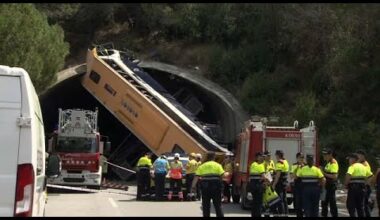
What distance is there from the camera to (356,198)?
13898mm

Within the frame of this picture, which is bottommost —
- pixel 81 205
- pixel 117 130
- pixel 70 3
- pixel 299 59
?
pixel 81 205

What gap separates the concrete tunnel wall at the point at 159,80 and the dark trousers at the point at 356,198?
657 inches

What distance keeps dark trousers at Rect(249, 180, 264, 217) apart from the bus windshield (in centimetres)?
1140

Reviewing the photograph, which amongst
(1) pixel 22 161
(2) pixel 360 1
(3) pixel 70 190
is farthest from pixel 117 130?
(1) pixel 22 161

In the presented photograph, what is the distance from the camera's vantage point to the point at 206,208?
537 inches

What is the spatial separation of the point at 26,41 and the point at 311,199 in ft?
47.8

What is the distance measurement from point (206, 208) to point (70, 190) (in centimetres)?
1159

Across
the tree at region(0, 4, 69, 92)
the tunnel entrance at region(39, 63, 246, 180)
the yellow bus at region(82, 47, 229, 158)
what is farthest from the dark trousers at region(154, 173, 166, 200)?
the tunnel entrance at region(39, 63, 246, 180)

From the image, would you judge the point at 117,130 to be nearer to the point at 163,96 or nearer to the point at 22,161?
the point at 163,96

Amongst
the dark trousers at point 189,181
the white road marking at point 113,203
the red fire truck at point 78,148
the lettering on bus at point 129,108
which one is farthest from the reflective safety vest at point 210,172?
the lettering on bus at point 129,108

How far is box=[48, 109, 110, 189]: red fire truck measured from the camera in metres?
24.2

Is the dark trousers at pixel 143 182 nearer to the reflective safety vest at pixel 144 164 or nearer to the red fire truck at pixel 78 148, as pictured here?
the reflective safety vest at pixel 144 164

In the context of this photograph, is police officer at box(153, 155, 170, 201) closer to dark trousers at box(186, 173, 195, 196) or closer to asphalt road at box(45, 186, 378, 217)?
asphalt road at box(45, 186, 378, 217)

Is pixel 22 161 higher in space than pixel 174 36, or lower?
lower
